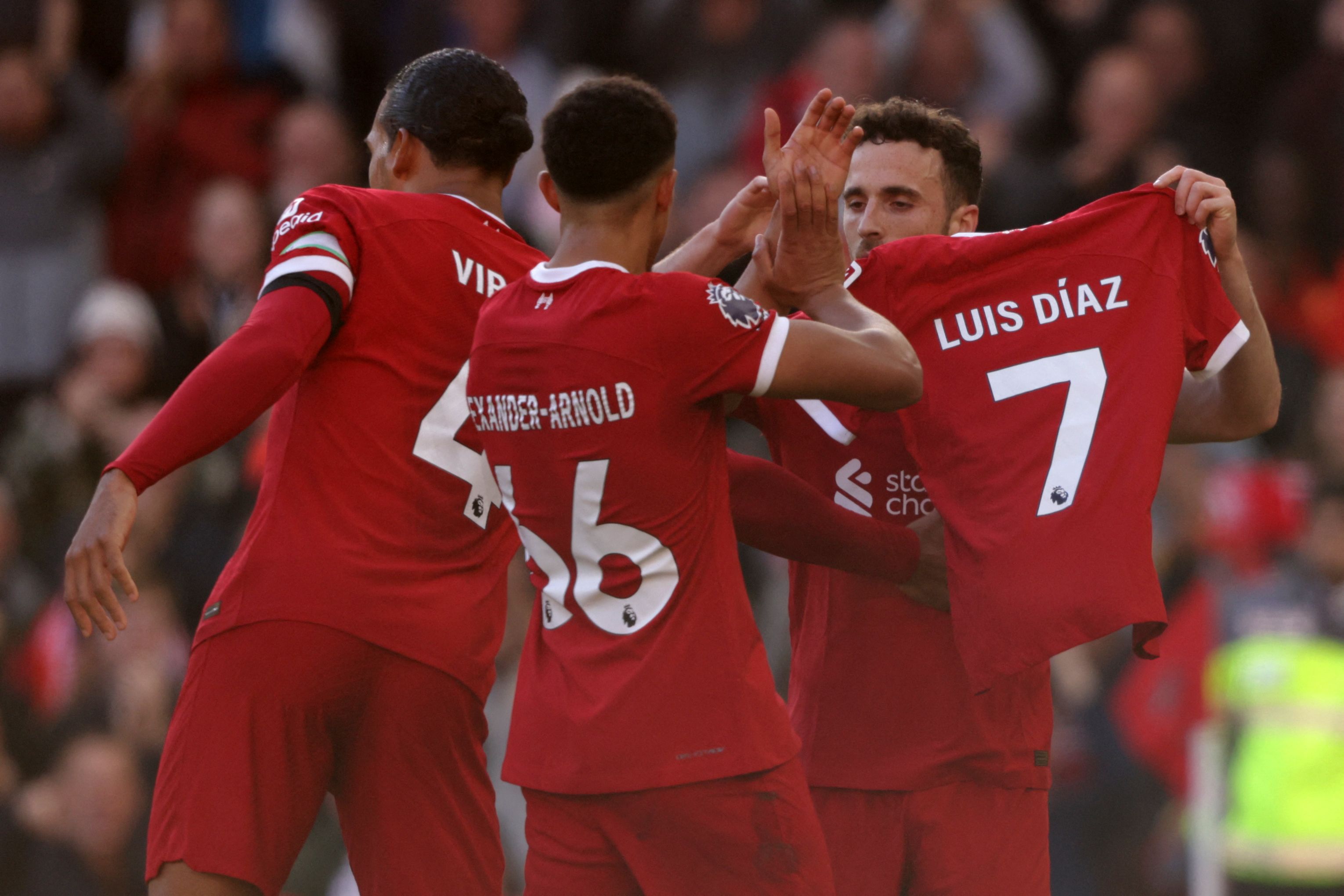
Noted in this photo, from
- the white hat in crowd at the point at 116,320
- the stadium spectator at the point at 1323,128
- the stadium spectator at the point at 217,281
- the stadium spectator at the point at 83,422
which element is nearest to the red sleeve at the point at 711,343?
the stadium spectator at the point at 217,281

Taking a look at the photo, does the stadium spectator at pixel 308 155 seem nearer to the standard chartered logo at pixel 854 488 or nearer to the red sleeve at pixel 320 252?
the red sleeve at pixel 320 252

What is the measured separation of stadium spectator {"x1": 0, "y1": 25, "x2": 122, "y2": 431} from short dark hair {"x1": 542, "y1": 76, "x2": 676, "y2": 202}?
269 inches

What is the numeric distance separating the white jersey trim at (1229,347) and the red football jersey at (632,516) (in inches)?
47.2

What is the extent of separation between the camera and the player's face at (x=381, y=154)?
3.98 metres

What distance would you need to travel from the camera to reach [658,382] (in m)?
3.27

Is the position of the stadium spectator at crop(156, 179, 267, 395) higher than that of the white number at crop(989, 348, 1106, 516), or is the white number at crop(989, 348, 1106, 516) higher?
the stadium spectator at crop(156, 179, 267, 395)

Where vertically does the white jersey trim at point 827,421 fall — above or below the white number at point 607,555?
above

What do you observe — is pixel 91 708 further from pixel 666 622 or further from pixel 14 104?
pixel 666 622

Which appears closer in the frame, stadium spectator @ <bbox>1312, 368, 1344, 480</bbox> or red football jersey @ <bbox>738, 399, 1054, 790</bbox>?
red football jersey @ <bbox>738, 399, 1054, 790</bbox>

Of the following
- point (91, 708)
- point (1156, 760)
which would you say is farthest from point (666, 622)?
point (91, 708)

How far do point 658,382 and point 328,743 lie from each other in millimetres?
1137

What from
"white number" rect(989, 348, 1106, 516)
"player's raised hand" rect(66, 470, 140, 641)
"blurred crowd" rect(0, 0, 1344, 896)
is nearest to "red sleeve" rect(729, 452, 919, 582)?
"white number" rect(989, 348, 1106, 516)

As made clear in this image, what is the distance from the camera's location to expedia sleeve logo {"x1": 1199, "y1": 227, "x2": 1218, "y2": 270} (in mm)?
3943

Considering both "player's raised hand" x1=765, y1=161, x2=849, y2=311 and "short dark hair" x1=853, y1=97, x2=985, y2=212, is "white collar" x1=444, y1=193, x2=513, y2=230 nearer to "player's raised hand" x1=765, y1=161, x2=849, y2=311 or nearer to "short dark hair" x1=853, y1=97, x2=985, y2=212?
"player's raised hand" x1=765, y1=161, x2=849, y2=311
